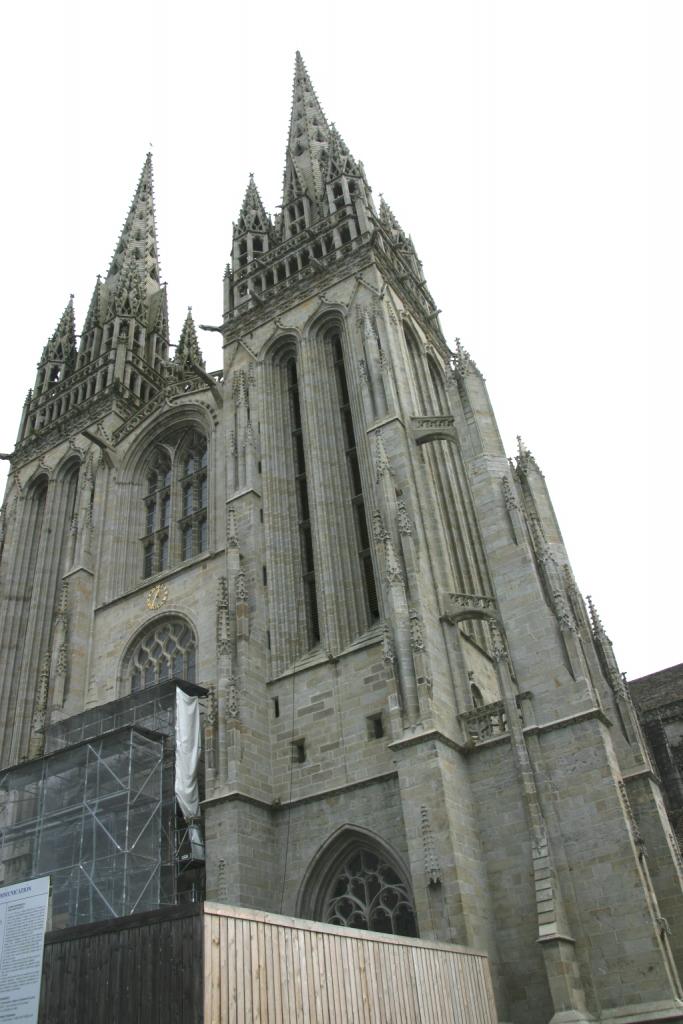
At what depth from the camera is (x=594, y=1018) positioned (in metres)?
12.9

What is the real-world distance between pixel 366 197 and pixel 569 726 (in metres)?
20.5

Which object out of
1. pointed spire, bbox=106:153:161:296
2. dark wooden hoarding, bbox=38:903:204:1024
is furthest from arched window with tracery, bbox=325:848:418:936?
pointed spire, bbox=106:153:161:296

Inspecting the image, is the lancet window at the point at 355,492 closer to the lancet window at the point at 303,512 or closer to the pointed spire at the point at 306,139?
the lancet window at the point at 303,512

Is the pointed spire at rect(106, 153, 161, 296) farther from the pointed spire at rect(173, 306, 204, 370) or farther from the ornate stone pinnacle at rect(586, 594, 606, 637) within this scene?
the ornate stone pinnacle at rect(586, 594, 606, 637)

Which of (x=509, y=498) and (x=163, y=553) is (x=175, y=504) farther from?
(x=509, y=498)

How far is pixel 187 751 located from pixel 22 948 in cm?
930

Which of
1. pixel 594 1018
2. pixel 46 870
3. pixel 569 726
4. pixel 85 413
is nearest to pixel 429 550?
pixel 569 726

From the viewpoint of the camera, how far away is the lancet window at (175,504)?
25375 millimetres

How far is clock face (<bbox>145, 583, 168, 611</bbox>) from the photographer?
2330 centimetres

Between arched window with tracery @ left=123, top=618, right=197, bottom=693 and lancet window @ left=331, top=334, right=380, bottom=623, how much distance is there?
4.84m

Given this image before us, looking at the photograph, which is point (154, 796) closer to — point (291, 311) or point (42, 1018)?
point (42, 1018)

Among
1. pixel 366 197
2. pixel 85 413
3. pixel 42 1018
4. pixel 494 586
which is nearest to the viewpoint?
pixel 42 1018

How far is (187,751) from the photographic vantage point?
1880cm

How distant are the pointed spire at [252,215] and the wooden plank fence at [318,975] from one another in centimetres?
2649
